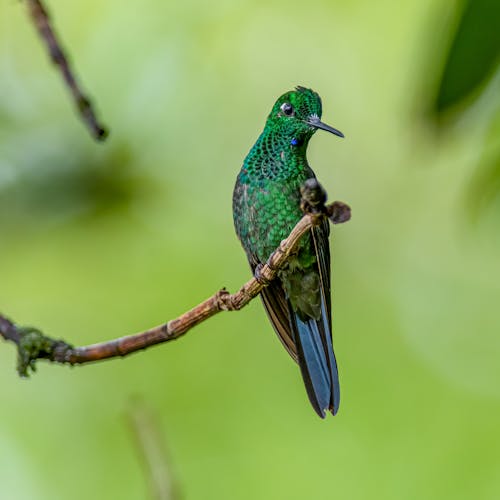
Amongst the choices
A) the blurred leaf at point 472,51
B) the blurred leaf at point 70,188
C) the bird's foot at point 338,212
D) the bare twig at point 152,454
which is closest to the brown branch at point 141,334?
the bird's foot at point 338,212

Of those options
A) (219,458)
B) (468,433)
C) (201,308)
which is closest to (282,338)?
(201,308)

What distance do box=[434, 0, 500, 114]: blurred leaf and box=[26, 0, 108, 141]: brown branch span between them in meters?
0.76

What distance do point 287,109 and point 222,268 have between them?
159 inches

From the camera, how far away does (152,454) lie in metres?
2.18

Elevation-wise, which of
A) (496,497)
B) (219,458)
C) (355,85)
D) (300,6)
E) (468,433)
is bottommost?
(496,497)

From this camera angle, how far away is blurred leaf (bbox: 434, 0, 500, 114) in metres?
1.51

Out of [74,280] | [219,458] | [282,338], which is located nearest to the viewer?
[282,338]

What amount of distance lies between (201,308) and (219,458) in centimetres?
433

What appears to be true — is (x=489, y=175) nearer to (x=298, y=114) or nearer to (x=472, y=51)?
(x=472, y=51)

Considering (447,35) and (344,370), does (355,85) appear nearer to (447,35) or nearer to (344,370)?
(344,370)

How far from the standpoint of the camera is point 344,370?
6.38 metres

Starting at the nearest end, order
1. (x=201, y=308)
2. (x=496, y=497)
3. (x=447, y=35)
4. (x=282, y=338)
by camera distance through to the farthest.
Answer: (x=447, y=35)
(x=201, y=308)
(x=282, y=338)
(x=496, y=497)

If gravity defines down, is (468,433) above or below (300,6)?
below

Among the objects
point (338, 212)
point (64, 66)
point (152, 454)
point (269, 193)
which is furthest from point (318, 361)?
point (64, 66)
